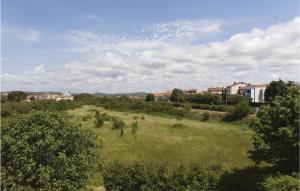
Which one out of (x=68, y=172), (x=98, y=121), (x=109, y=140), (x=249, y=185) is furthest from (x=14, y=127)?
(x=98, y=121)

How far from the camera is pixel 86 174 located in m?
17.1

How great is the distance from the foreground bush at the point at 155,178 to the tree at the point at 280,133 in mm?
2779

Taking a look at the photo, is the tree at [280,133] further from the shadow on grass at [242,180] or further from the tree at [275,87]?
the tree at [275,87]

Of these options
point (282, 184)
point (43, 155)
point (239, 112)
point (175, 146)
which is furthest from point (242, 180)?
point (239, 112)

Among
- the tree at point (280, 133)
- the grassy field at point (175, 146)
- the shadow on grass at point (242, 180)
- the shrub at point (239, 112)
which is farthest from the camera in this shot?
the shrub at point (239, 112)

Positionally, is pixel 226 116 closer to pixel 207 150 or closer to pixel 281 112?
pixel 207 150

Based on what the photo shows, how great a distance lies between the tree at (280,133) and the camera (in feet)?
51.5

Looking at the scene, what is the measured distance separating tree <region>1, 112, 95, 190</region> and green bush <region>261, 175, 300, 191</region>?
324 inches

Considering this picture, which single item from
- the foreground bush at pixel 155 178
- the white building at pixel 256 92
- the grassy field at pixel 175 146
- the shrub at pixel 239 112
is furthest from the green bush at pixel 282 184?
the white building at pixel 256 92

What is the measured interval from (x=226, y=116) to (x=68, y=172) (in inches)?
2130

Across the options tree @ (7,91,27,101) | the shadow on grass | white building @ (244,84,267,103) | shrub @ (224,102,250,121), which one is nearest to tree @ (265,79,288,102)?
shrub @ (224,102,250,121)

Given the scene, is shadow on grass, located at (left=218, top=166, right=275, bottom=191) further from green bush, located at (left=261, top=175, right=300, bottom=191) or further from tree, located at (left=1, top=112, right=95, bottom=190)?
tree, located at (left=1, top=112, right=95, bottom=190)

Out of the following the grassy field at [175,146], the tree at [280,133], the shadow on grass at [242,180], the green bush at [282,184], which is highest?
the tree at [280,133]

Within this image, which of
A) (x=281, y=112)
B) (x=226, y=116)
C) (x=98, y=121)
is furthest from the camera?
(x=226, y=116)
